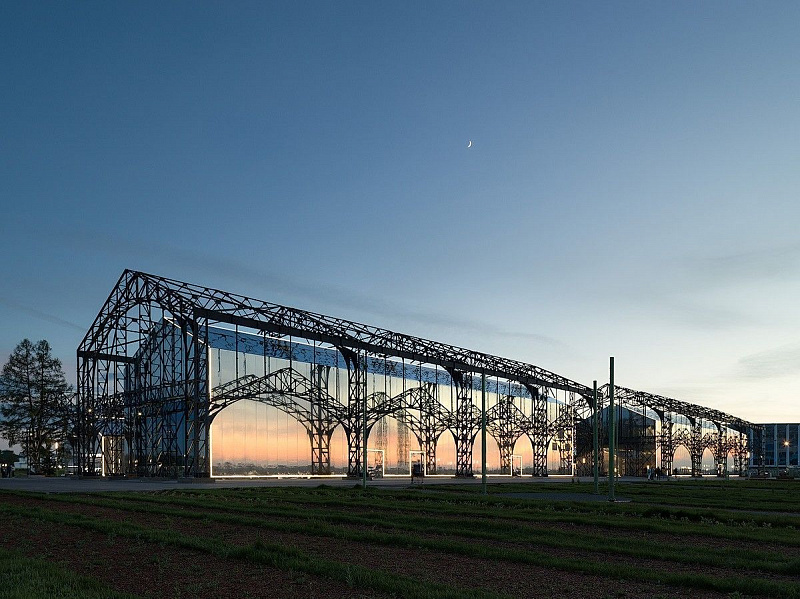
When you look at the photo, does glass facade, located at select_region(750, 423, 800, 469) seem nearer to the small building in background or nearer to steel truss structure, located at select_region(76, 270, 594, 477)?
the small building in background

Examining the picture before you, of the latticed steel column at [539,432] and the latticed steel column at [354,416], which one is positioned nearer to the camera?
the latticed steel column at [354,416]

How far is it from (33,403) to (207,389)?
54.3 meters

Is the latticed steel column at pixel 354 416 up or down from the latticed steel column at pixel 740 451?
up

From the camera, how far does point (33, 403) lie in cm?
9912

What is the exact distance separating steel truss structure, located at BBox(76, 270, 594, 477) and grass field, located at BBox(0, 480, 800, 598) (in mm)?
28215

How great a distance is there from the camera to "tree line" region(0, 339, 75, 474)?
9819 centimetres

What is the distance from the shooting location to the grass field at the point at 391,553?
1233 cm

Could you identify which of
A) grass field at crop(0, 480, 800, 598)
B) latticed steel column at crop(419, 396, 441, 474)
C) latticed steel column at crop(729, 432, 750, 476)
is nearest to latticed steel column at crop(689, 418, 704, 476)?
latticed steel column at crop(729, 432, 750, 476)

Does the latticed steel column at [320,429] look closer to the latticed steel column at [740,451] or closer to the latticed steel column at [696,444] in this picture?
the latticed steel column at [696,444]

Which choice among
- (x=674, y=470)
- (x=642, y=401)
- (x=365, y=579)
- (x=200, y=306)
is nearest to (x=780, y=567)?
(x=365, y=579)

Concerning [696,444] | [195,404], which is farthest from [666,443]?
[195,404]

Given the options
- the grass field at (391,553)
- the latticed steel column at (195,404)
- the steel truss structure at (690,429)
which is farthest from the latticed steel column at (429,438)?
the grass field at (391,553)

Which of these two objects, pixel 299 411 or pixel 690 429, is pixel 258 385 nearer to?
pixel 299 411

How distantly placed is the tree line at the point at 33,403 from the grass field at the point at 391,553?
79509 millimetres
